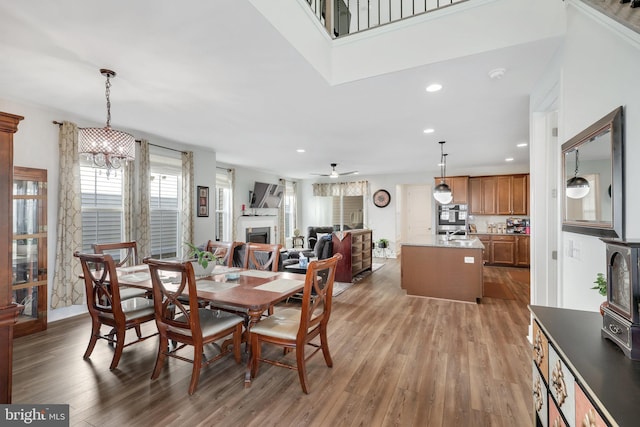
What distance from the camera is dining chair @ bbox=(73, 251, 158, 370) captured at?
2428mm

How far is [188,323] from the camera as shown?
2238 millimetres

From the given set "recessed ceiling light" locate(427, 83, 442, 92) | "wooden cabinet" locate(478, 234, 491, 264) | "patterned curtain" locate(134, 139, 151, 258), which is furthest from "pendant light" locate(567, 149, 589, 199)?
"wooden cabinet" locate(478, 234, 491, 264)

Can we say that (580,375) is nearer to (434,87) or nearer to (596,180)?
(596,180)

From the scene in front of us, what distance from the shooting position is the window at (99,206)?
3.97 m

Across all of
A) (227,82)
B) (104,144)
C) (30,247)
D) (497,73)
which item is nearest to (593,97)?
(497,73)

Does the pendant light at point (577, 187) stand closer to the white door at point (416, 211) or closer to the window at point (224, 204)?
the window at point (224, 204)

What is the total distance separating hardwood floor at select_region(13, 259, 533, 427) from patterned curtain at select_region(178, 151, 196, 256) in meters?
1.94

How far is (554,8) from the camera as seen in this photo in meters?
2.06

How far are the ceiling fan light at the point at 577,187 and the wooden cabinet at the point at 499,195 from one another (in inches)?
232

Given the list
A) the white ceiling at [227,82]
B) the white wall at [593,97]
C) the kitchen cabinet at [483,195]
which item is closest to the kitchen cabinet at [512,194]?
the kitchen cabinet at [483,195]

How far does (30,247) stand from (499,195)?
8.68 meters

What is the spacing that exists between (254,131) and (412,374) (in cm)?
367

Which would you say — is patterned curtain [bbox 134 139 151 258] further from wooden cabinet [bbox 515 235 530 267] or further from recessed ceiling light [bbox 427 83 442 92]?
wooden cabinet [bbox 515 235 530 267]

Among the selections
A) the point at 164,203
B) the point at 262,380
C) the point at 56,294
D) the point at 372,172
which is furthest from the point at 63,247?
the point at 372,172
